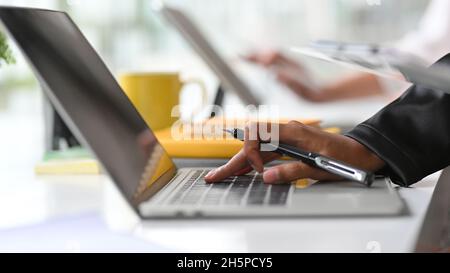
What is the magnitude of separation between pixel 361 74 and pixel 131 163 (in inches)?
58.8

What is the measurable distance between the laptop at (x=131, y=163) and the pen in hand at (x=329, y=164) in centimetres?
1

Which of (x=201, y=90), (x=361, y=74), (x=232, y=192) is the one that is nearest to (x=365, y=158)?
(x=232, y=192)

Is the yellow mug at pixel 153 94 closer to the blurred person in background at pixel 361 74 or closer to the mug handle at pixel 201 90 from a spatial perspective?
the mug handle at pixel 201 90

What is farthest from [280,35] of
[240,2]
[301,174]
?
[301,174]

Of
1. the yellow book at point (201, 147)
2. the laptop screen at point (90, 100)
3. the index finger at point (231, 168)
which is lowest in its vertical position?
the yellow book at point (201, 147)

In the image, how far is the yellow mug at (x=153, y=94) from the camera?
1187 mm

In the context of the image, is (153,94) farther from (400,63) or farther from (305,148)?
(400,63)

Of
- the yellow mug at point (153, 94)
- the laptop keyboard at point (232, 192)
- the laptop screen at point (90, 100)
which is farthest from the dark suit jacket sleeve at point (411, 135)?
the yellow mug at point (153, 94)

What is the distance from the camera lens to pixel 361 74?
2.07 meters

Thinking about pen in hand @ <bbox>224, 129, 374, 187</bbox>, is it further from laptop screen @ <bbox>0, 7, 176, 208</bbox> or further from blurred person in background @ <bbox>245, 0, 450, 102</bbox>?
blurred person in background @ <bbox>245, 0, 450, 102</bbox>

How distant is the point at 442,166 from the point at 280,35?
111 inches

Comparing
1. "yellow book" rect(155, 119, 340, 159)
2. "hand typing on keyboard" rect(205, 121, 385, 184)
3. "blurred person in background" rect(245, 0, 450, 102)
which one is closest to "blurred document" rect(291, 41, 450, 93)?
"hand typing on keyboard" rect(205, 121, 385, 184)

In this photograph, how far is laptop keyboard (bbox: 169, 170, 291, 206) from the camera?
0.65 meters

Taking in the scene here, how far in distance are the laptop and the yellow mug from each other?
37 centimetres
